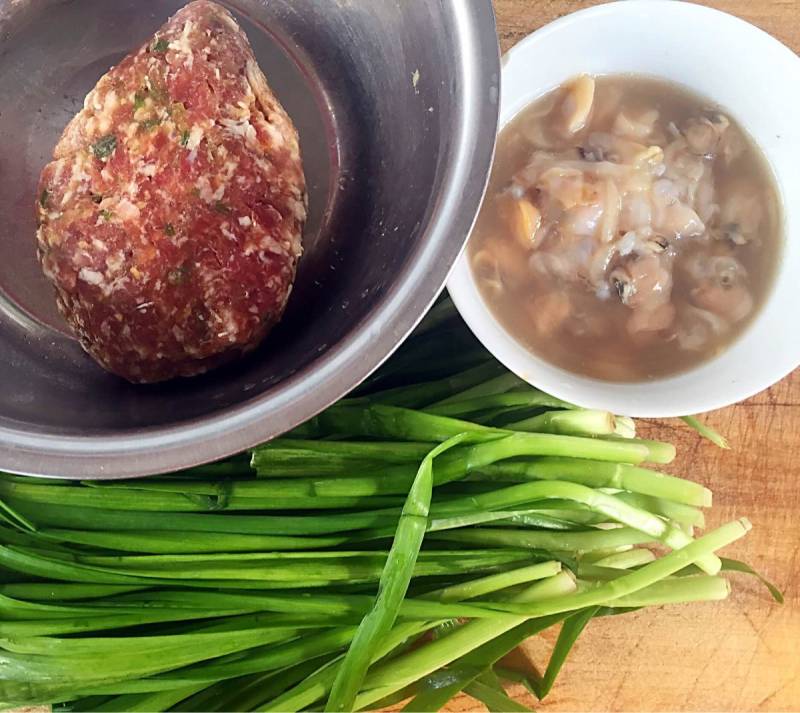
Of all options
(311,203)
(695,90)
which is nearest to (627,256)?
(695,90)

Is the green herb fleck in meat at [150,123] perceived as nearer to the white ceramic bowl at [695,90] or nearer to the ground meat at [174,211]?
the ground meat at [174,211]

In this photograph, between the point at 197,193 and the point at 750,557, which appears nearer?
the point at 197,193

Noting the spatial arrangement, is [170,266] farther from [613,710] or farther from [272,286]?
[613,710]

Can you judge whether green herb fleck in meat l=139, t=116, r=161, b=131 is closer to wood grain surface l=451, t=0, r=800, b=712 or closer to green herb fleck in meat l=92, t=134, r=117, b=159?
green herb fleck in meat l=92, t=134, r=117, b=159

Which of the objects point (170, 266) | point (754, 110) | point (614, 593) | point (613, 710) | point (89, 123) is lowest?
point (613, 710)

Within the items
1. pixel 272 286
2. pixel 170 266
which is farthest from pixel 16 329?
pixel 272 286

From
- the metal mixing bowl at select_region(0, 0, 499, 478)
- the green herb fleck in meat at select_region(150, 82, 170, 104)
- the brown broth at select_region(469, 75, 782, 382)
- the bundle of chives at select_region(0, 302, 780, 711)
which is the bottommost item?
the bundle of chives at select_region(0, 302, 780, 711)

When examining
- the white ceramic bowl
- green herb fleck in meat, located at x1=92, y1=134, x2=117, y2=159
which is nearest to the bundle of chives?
the white ceramic bowl
